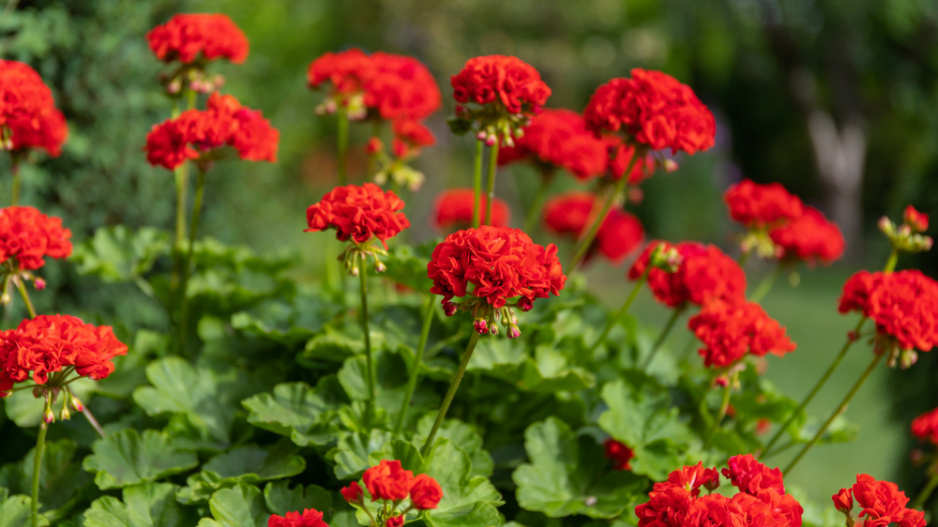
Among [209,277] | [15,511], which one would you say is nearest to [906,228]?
[209,277]

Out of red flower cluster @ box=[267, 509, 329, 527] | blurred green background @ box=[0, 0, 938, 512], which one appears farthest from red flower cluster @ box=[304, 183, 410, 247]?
blurred green background @ box=[0, 0, 938, 512]

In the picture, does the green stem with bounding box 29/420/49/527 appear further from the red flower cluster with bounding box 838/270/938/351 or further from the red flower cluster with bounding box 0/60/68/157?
the red flower cluster with bounding box 838/270/938/351

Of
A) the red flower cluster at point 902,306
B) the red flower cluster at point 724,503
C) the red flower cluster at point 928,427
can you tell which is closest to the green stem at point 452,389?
the red flower cluster at point 724,503

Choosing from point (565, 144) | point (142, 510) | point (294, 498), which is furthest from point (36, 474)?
point (565, 144)

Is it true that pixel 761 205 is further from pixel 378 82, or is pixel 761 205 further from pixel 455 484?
pixel 455 484

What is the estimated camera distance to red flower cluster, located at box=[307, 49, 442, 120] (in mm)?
1904

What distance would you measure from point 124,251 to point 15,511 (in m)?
0.94

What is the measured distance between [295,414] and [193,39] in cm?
97

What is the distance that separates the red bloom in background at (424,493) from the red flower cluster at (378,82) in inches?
45.9

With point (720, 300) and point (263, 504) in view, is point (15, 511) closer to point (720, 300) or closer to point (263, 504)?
point (263, 504)

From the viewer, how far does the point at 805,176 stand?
12.5 metres

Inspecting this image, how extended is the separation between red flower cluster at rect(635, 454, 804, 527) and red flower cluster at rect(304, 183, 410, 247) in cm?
61

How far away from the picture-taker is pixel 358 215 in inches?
48.4

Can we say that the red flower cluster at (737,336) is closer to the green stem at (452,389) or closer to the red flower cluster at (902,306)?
the red flower cluster at (902,306)
